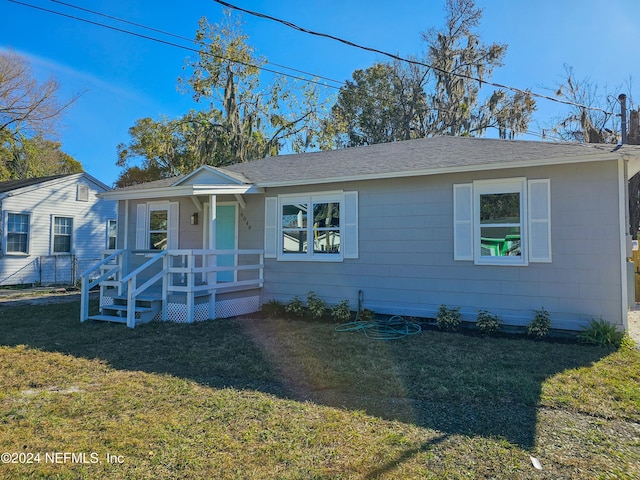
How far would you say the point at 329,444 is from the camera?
2.97 metres

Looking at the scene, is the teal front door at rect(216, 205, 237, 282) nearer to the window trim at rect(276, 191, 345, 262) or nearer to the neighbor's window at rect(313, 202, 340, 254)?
the window trim at rect(276, 191, 345, 262)

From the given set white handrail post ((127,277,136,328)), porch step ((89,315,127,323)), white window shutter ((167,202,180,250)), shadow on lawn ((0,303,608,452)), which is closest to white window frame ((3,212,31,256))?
white window shutter ((167,202,180,250))

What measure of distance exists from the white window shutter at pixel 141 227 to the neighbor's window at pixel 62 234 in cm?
649

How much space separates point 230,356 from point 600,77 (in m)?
19.5

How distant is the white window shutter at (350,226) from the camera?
8.08 m

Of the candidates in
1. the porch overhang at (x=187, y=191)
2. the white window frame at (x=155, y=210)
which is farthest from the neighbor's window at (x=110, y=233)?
the porch overhang at (x=187, y=191)

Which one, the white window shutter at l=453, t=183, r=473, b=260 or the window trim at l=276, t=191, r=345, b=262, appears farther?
the window trim at l=276, t=191, r=345, b=262

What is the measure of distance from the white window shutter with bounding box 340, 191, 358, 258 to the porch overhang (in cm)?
198

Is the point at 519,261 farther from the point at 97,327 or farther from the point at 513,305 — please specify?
the point at 97,327

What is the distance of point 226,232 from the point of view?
9.61 metres

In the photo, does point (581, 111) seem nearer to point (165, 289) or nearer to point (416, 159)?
point (416, 159)

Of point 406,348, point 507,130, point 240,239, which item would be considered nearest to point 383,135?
point 507,130

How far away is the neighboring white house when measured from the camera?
13.8 metres

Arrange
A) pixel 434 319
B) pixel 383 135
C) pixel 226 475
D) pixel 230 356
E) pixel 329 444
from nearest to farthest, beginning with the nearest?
pixel 226 475 → pixel 329 444 → pixel 230 356 → pixel 434 319 → pixel 383 135
